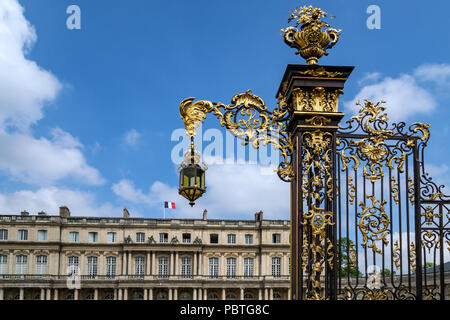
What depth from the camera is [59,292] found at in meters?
44.2

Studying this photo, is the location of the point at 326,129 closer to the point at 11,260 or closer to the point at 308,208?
the point at 308,208

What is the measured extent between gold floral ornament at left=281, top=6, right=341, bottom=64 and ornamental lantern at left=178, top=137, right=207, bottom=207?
1.74m

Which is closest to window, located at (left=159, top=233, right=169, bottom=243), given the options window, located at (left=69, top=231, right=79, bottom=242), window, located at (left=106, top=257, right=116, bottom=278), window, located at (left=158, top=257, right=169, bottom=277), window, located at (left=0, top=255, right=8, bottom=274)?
window, located at (left=158, top=257, right=169, bottom=277)

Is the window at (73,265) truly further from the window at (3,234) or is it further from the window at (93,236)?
the window at (3,234)

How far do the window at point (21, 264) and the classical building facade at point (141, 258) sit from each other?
9 centimetres

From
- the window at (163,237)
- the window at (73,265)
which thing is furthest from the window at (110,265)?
the window at (163,237)

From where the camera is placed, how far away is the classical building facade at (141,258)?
44.5m

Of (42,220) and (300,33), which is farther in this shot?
(42,220)

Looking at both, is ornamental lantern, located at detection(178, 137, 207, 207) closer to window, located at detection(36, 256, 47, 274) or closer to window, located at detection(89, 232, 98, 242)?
window, located at detection(89, 232, 98, 242)

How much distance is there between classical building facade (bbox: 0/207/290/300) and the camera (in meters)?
44.5

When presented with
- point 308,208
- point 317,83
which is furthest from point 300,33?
point 308,208

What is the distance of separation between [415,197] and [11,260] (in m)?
44.7

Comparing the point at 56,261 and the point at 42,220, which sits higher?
the point at 42,220

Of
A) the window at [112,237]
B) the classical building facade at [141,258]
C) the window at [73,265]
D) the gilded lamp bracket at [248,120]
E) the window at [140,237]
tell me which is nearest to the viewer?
the gilded lamp bracket at [248,120]
